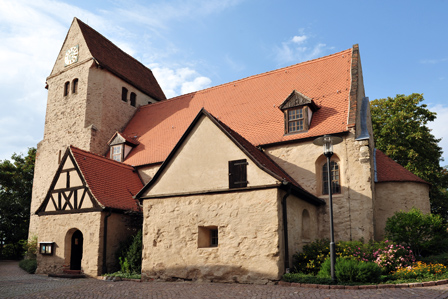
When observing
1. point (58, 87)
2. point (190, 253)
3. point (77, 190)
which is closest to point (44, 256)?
point (77, 190)

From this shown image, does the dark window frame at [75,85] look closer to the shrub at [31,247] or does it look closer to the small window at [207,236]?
the shrub at [31,247]

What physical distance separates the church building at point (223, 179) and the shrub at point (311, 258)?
34 cm

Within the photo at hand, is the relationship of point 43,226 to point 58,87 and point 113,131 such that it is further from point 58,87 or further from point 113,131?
point 58,87

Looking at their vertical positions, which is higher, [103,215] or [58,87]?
[58,87]

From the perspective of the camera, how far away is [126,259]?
624 inches

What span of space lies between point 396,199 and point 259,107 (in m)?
7.86

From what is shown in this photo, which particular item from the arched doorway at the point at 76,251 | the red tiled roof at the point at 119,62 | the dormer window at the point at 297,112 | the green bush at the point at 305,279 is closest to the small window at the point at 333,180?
the dormer window at the point at 297,112

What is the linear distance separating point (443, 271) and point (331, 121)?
731cm

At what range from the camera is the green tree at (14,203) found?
33.4 metres

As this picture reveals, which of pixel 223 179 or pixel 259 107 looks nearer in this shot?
pixel 223 179

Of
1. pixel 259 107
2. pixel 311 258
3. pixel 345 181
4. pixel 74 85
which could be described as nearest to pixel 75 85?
pixel 74 85

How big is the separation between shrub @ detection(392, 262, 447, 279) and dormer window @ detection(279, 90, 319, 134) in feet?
23.8

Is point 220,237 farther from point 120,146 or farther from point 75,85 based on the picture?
point 75,85

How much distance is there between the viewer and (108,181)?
60.8 ft
